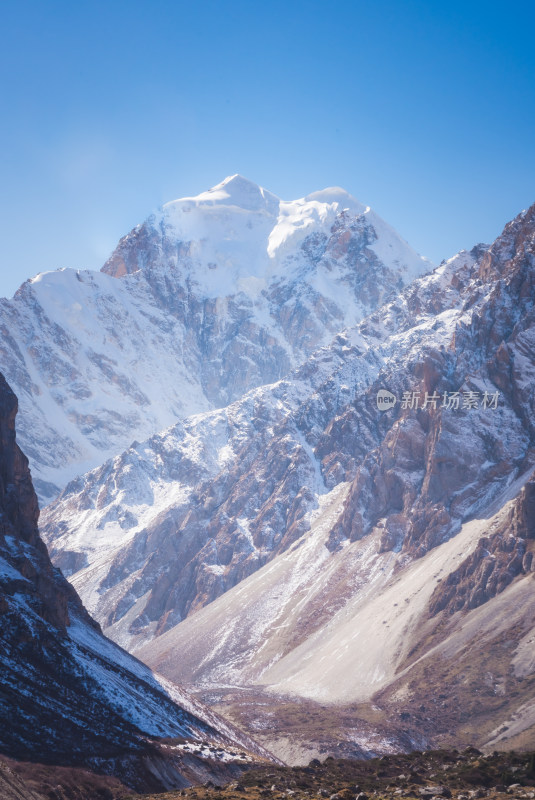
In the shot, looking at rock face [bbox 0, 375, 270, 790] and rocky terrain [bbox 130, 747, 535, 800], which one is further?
rock face [bbox 0, 375, 270, 790]

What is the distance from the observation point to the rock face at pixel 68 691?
85.9 metres

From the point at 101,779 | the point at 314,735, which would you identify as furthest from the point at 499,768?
the point at 314,735

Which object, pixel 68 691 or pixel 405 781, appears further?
pixel 68 691

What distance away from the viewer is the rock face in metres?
85.9

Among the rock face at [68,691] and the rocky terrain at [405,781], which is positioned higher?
the rock face at [68,691]

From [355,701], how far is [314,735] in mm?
33024

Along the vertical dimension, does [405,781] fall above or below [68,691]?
below

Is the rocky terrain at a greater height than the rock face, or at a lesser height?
lesser

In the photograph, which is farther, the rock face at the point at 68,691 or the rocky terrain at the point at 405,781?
the rock face at the point at 68,691

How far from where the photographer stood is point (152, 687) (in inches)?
4845

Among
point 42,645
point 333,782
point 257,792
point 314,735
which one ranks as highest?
point 42,645

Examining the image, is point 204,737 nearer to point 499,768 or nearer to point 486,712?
point 499,768

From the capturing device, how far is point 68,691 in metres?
96.5

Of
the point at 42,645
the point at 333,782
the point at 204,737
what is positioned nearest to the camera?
the point at 333,782
